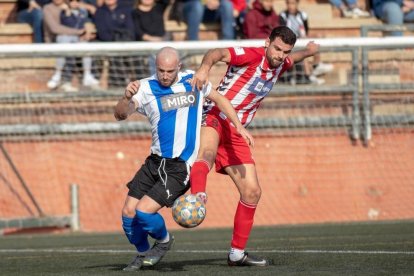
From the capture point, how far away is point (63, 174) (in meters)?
16.2

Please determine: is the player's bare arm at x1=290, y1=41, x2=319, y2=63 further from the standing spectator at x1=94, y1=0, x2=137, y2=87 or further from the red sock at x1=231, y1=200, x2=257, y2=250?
the standing spectator at x1=94, y1=0, x2=137, y2=87

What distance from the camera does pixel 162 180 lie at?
8.64 m

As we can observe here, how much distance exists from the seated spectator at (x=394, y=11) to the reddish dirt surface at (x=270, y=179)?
244cm

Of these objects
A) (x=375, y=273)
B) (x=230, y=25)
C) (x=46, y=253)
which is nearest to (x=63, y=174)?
(x=230, y=25)

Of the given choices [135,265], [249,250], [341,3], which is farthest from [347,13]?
[135,265]

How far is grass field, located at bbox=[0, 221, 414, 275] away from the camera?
27.6ft

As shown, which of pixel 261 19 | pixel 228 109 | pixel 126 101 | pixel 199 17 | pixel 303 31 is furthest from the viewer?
pixel 199 17

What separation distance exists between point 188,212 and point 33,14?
9378mm

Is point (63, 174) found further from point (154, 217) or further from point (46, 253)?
point (154, 217)

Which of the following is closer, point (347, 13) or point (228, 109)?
point (228, 109)

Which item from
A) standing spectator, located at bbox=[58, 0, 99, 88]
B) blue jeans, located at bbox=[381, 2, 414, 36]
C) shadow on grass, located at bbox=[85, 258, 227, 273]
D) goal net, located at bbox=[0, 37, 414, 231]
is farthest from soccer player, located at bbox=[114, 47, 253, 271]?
blue jeans, located at bbox=[381, 2, 414, 36]

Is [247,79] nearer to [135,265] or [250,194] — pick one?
[250,194]

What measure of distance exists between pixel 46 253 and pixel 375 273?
4.34 metres

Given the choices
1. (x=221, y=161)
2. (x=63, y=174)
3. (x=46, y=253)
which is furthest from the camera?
(x=63, y=174)
